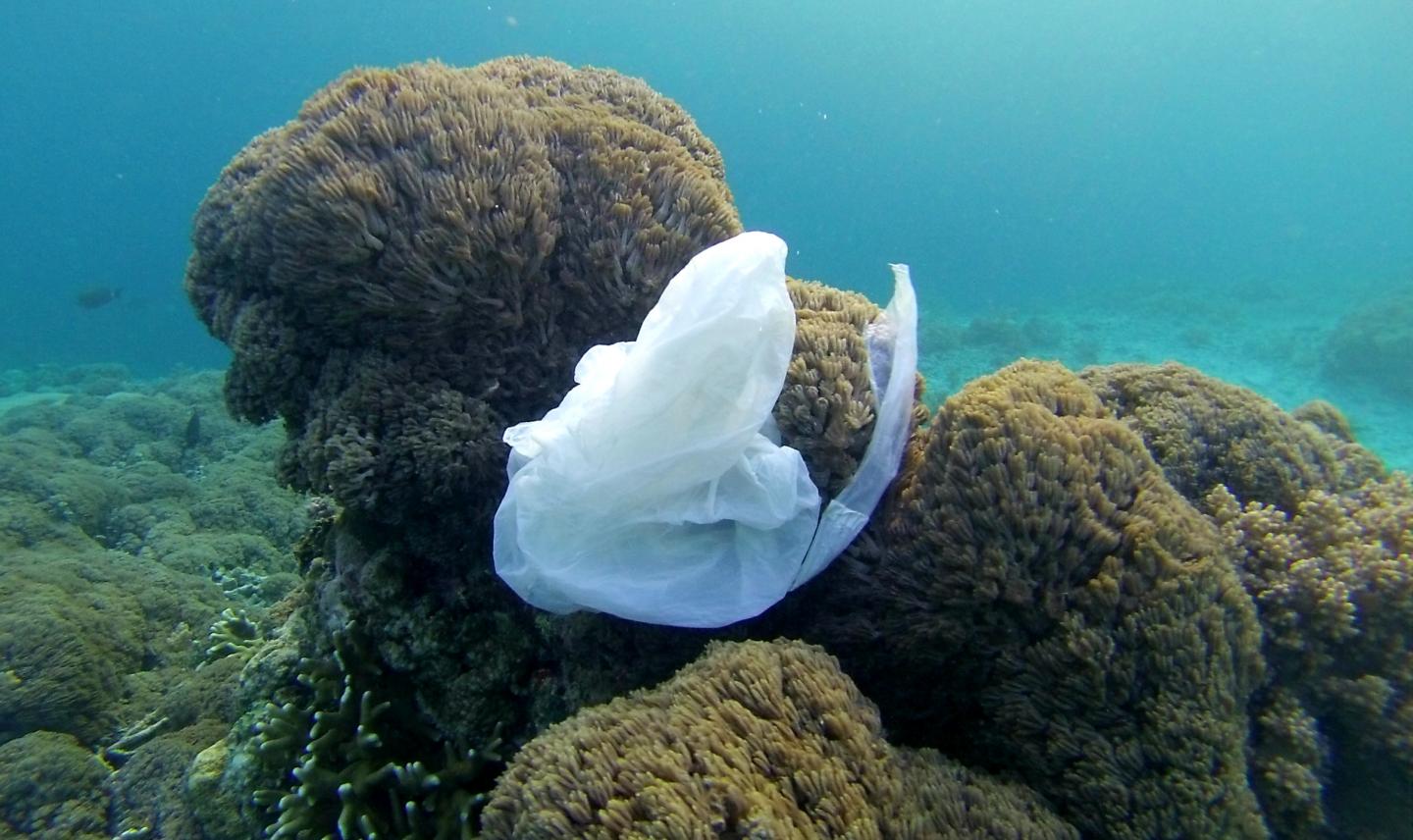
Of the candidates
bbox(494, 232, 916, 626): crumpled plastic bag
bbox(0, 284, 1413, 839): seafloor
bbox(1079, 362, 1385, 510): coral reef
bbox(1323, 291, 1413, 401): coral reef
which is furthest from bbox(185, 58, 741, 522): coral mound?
bbox(1323, 291, 1413, 401): coral reef

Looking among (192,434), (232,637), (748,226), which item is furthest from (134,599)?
(748,226)

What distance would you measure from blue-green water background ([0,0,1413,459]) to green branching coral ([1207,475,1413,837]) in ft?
266

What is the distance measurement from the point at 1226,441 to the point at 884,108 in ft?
460

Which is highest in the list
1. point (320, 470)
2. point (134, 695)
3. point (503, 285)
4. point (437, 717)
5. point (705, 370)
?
point (503, 285)

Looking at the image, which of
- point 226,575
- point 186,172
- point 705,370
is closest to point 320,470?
point 705,370

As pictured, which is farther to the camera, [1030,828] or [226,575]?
[226,575]

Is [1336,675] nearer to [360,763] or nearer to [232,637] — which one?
[360,763]

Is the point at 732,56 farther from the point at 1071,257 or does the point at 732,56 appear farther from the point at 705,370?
the point at 705,370

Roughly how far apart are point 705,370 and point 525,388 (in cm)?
129

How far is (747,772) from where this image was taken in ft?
6.79

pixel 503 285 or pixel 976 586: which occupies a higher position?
pixel 503 285

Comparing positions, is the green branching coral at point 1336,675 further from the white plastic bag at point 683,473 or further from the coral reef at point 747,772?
the white plastic bag at point 683,473

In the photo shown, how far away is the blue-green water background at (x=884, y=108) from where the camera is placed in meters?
100

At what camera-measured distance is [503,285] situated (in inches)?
133
